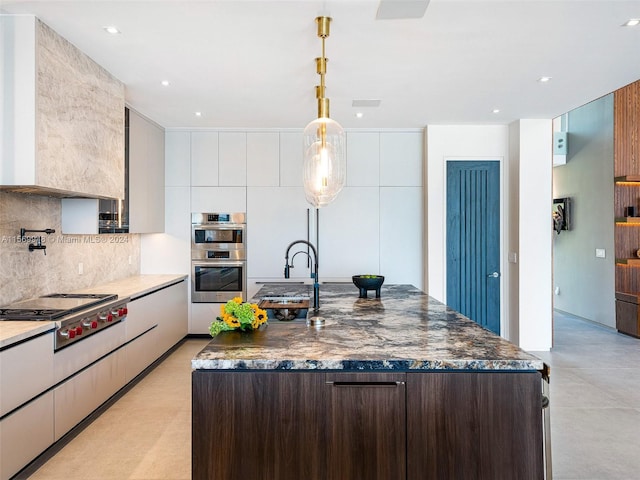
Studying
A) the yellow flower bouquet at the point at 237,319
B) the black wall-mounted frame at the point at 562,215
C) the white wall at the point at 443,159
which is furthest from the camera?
the black wall-mounted frame at the point at 562,215

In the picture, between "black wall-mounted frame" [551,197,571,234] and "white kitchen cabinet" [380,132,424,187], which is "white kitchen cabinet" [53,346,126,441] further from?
"black wall-mounted frame" [551,197,571,234]

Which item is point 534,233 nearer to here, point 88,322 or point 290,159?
point 290,159

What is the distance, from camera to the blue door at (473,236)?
534 centimetres

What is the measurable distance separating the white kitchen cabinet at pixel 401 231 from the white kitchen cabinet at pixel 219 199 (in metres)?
1.75

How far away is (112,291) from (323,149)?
2.51 metres

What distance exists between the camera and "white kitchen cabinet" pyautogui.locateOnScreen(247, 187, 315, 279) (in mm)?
5461

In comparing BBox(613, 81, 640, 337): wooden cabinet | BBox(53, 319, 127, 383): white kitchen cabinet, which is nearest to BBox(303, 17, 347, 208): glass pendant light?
BBox(53, 319, 127, 383): white kitchen cabinet

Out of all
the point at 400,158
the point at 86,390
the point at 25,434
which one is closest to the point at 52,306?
the point at 86,390

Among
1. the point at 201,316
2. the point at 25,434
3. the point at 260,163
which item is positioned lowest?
the point at 25,434

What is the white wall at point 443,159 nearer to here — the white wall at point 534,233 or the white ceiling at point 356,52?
the white wall at point 534,233

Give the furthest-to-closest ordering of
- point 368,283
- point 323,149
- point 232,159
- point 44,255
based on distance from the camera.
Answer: point 232,159, point 44,255, point 368,283, point 323,149

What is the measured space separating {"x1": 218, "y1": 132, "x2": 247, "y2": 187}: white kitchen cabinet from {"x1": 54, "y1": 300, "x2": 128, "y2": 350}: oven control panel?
88.9 inches

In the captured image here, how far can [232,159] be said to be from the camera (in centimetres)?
546

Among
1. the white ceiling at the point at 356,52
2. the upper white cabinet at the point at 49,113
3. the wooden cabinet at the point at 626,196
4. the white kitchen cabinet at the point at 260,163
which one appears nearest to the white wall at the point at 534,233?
the white ceiling at the point at 356,52
